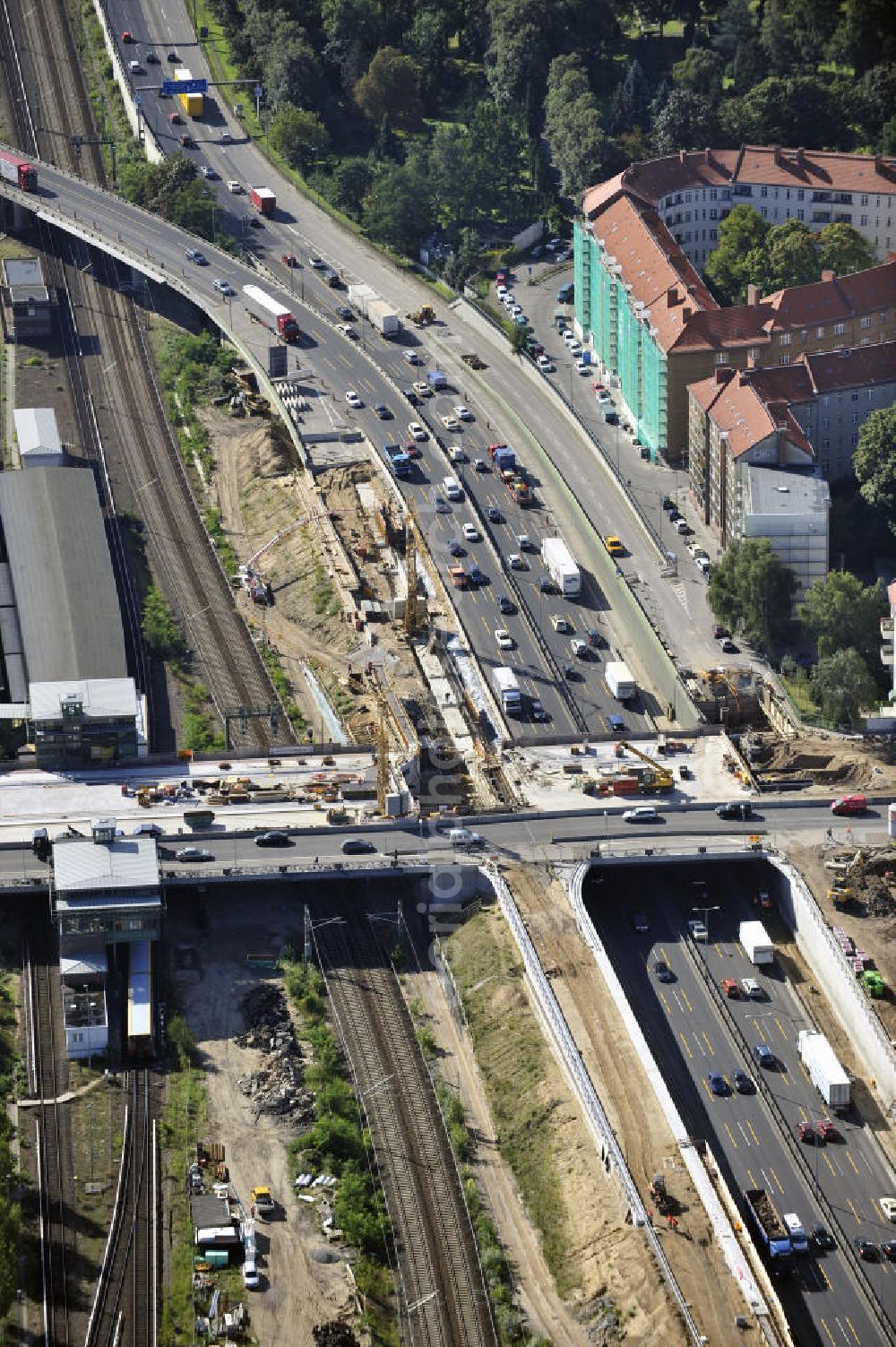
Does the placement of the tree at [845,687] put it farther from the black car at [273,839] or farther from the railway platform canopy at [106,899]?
the railway platform canopy at [106,899]

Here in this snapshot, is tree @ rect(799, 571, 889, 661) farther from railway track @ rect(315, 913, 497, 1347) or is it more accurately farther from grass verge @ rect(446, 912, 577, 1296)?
railway track @ rect(315, 913, 497, 1347)

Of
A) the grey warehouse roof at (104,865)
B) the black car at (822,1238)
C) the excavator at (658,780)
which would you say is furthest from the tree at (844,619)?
the black car at (822,1238)

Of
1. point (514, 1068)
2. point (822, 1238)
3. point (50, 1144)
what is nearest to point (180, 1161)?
point (50, 1144)

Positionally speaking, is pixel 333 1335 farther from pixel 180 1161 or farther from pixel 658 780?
pixel 658 780

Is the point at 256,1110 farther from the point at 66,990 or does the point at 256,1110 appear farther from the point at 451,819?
the point at 451,819

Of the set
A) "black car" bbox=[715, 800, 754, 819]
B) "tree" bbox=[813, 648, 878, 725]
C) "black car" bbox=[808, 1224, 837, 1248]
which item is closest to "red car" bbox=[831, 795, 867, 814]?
"black car" bbox=[715, 800, 754, 819]
